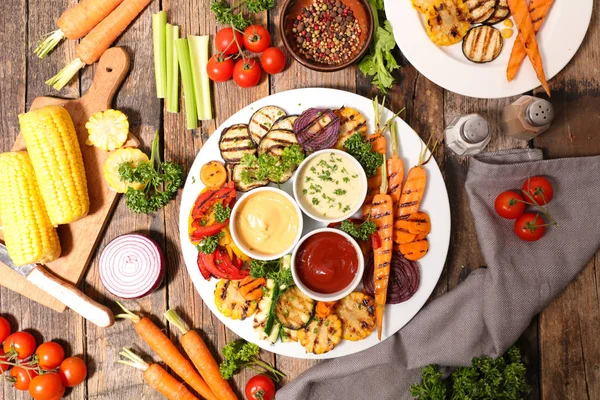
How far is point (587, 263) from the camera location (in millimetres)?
3625

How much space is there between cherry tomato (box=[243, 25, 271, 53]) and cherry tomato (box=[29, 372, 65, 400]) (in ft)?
8.38

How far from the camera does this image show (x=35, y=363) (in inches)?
138

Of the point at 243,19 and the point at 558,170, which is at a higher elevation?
the point at 243,19

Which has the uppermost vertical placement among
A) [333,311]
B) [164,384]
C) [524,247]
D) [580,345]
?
[524,247]

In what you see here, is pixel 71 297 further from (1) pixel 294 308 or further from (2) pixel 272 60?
(2) pixel 272 60

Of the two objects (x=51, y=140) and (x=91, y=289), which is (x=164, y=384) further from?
(x=51, y=140)

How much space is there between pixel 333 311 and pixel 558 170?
1800 millimetres

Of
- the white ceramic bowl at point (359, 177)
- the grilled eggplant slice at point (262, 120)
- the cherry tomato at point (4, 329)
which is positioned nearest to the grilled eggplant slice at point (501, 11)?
the white ceramic bowl at point (359, 177)

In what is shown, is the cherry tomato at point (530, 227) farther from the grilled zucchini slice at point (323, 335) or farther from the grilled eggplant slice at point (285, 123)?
the grilled eggplant slice at point (285, 123)

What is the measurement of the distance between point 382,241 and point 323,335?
2.29 ft

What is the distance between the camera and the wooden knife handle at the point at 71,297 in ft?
11.1

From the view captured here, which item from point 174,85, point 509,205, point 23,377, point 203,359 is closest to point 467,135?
point 509,205

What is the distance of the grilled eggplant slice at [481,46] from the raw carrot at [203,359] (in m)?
2.62

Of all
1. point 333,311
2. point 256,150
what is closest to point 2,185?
point 256,150
